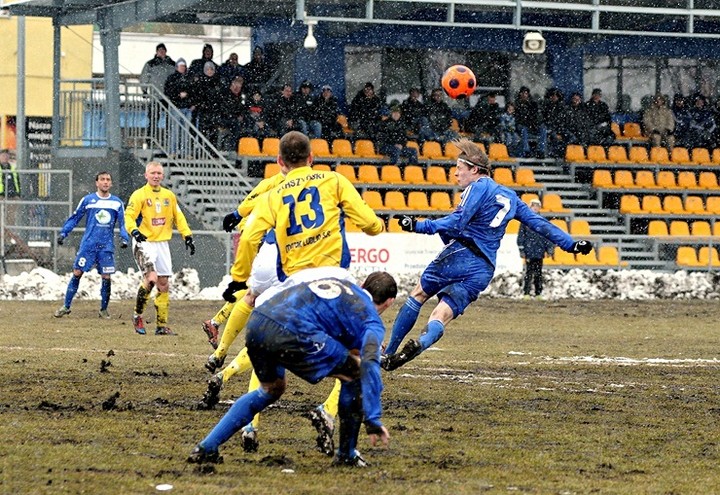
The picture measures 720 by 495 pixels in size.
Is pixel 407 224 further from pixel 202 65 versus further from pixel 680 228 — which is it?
pixel 680 228

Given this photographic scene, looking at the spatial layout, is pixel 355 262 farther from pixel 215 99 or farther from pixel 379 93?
pixel 379 93

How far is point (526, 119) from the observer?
1252 inches

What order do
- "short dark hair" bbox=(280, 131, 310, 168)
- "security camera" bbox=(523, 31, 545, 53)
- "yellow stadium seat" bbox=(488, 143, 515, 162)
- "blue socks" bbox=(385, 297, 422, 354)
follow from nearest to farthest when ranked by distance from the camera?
"short dark hair" bbox=(280, 131, 310, 168) → "blue socks" bbox=(385, 297, 422, 354) → "security camera" bbox=(523, 31, 545, 53) → "yellow stadium seat" bbox=(488, 143, 515, 162)

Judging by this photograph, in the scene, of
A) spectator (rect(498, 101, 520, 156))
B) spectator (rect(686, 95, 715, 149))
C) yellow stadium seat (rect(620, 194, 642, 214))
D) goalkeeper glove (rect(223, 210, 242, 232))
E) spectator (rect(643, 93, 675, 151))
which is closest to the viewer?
goalkeeper glove (rect(223, 210, 242, 232))

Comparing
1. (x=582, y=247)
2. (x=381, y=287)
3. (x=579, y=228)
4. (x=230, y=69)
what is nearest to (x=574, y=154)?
(x=579, y=228)

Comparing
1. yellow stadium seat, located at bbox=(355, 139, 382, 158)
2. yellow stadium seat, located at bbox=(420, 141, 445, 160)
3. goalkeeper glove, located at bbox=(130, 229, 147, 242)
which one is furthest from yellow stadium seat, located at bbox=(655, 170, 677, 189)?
goalkeeper glove, located at bbox=(130, 229, 147, 242)

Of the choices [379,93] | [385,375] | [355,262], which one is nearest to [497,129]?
[379,93]

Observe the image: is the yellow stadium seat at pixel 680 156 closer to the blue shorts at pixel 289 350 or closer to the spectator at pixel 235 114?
the spectator at pixel 235 114

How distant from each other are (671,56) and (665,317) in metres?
15.5

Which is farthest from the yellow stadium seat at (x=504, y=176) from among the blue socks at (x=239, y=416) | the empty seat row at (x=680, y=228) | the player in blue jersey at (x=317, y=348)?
the blue socks at (x=239, y=416)

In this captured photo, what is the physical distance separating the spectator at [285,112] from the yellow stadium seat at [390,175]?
1.92 metres

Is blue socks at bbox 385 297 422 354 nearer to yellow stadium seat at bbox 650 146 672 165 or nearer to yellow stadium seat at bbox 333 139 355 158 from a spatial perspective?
yellow stadium seat at bbox 333 139 355 158

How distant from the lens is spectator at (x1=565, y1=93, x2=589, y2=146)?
3219 cm

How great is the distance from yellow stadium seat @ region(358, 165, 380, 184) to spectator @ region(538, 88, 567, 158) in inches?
189
